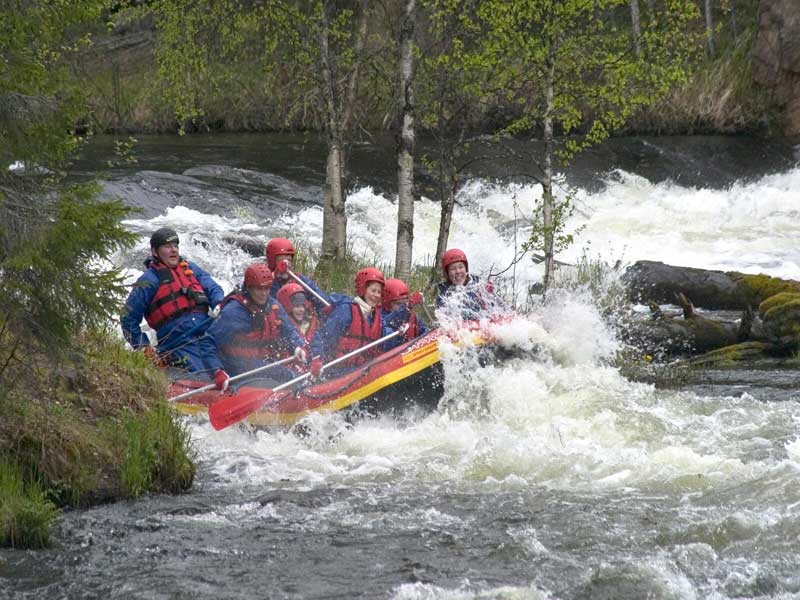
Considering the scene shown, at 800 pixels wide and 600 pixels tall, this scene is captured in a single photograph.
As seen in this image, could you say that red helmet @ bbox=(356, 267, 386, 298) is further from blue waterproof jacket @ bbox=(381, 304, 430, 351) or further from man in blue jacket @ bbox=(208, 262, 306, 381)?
man in blue jacket @ bbox=(208, 262, 306, 381)

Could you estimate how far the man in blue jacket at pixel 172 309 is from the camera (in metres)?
9.98

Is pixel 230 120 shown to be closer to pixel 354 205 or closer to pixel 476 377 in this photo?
pixel 354 205

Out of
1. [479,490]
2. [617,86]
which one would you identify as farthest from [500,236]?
[479,490]

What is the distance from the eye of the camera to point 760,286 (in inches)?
538

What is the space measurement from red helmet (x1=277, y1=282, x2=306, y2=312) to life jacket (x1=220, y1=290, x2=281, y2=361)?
0.22m

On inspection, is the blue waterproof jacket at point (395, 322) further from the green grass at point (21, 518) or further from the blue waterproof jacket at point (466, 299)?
the green grass at point (21, 518)

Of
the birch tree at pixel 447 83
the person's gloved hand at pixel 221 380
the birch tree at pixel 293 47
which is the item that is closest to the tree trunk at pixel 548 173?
the birch tree at pixel 447 83

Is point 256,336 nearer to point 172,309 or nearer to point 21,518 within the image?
point 172,309

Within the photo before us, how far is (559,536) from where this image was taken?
261 inches

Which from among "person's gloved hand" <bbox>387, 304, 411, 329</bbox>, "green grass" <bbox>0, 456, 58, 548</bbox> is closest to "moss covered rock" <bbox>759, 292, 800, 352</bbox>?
"person's gloved hand" <bbox>387, 304, 411, 329</bbox>

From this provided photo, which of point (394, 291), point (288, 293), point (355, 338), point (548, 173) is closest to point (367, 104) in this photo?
point (548, 173)

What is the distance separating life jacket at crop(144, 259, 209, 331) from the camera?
10102 millimetres

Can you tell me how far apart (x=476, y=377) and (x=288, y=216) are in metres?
9.22

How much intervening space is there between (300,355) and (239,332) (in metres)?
0.74
